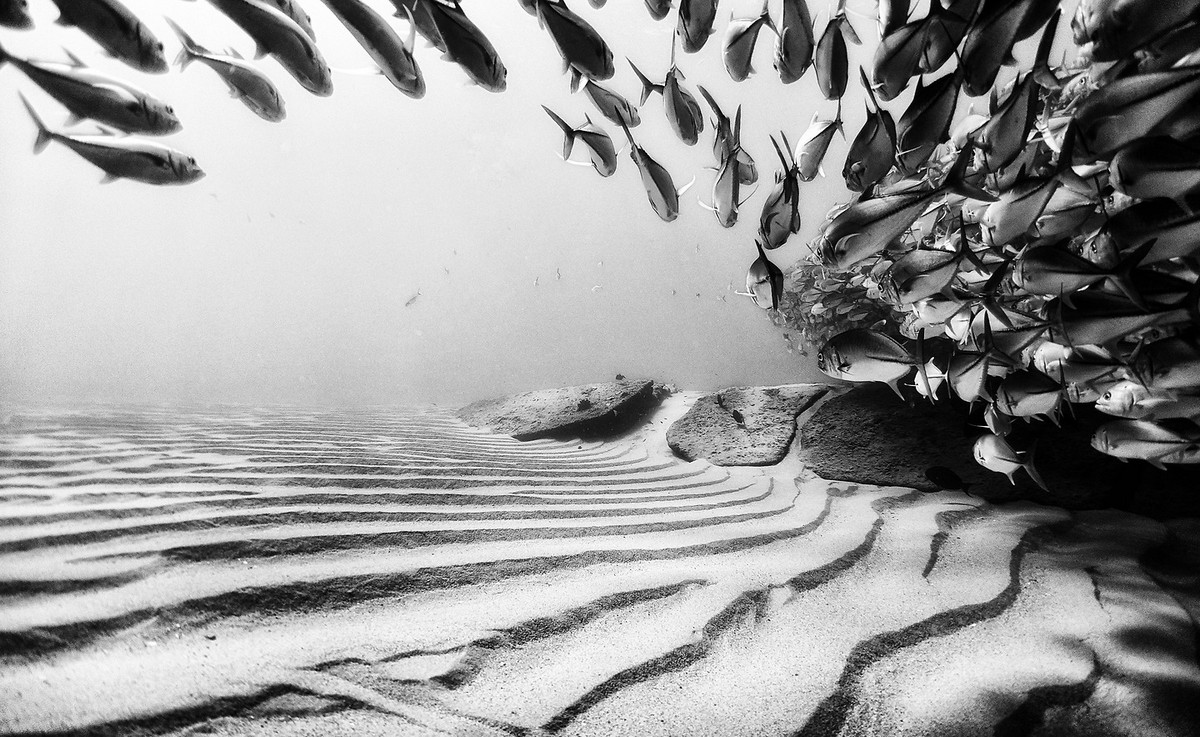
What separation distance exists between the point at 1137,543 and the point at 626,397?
14.0ft

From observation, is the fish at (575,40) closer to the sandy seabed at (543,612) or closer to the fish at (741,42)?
the fish at (741,42)

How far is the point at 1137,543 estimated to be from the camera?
7.36ft

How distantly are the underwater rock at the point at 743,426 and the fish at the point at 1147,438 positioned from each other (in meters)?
2.02

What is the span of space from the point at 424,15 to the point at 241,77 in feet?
2.94

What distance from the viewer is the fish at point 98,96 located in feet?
4.69

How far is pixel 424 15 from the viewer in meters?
1.63

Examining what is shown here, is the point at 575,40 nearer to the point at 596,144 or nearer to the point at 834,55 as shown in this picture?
the point at 596,144

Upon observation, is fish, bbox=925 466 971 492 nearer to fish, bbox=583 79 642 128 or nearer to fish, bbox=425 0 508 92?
fish, bbox=583 79 642 128

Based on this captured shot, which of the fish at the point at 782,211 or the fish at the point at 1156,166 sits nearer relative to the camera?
the fish at the point at 1156,166

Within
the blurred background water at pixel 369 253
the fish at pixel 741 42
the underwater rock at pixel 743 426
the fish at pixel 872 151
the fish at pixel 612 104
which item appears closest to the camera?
the fish at pixel 872 151

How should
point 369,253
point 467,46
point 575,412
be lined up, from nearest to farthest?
point 467,46
point 575,412
point 369,253

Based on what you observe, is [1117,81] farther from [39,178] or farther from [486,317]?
[39,178]

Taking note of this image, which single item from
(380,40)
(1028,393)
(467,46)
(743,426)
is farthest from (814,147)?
(743,426)

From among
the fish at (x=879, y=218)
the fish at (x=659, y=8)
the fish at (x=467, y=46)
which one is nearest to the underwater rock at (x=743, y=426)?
the fish at (x=879, y=218)
